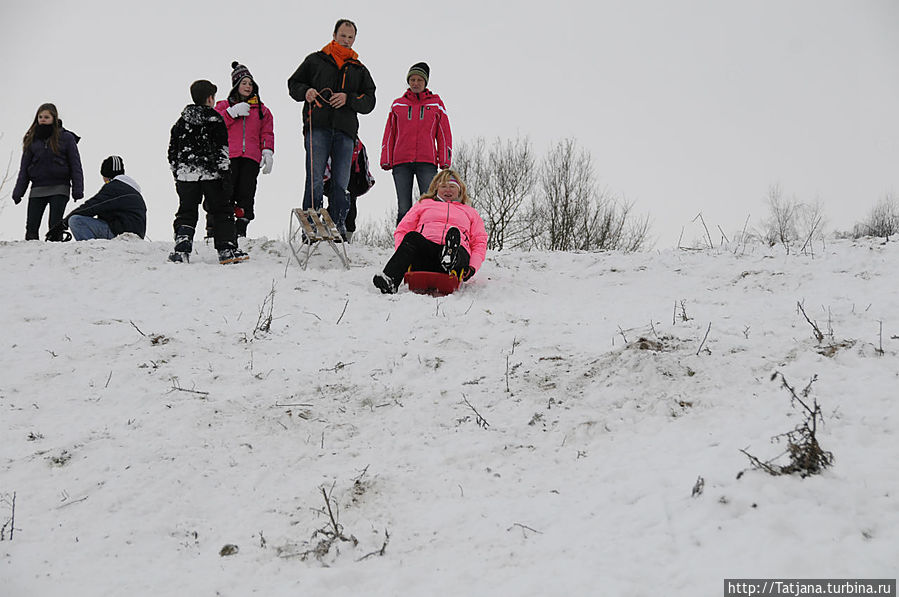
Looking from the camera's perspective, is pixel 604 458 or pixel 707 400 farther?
pixel 707 400

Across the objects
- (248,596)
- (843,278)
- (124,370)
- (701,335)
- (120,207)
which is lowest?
(248,596)

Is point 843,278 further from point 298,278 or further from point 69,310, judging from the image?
point 69,310

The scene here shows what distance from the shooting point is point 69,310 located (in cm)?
471

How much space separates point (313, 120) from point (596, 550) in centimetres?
566

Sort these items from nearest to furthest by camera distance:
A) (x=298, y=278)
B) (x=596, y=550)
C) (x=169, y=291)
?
(x=596, y=550)
(x=169, y=291)
(x=298, y=278)

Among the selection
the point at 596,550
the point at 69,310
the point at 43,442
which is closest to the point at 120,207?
the point at 69,310

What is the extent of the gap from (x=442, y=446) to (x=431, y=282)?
275cm

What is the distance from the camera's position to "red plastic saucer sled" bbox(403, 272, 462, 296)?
17.7ft

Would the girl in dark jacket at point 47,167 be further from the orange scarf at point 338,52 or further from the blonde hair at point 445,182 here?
the blonde hair at point 445,182

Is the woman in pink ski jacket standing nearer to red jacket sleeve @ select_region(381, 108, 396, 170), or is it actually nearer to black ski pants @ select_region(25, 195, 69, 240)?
red jacket sleeve @ select_region(381, 108, 396, 170)

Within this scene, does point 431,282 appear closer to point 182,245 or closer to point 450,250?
point 450,250

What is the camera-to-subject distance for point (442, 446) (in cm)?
279

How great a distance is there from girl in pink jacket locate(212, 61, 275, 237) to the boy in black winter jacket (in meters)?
0.52

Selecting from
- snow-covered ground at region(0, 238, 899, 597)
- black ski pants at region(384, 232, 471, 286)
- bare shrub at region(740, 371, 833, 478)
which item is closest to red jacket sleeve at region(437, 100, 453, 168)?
black ski pants at region(384, 232, 471, 286)
